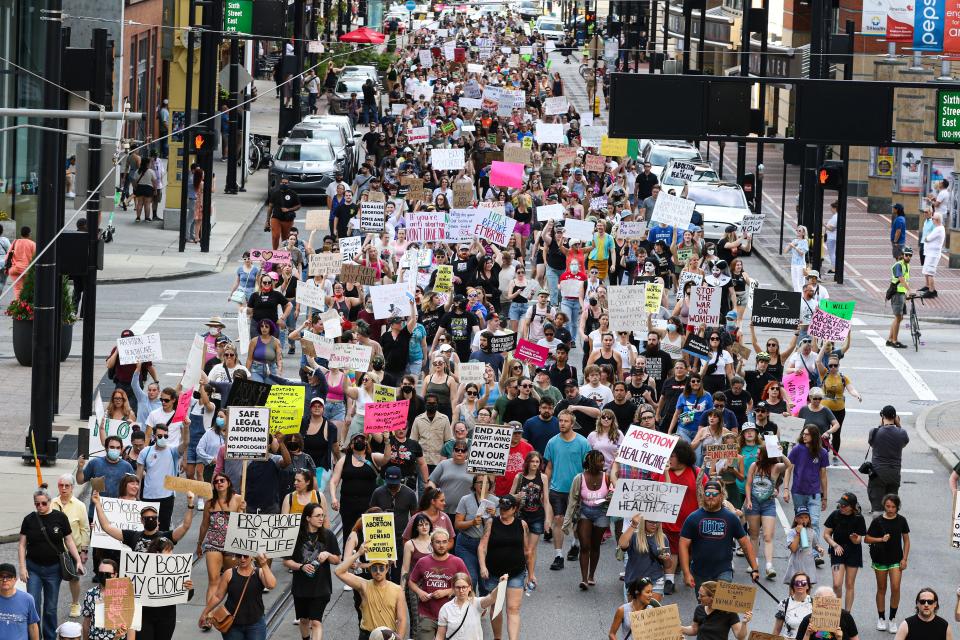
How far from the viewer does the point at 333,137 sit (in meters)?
44.1

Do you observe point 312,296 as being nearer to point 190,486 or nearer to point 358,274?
point 358,274

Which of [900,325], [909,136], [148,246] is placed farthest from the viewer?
[909,136]

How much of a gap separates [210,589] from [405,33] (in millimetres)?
89489

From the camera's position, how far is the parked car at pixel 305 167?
136ft

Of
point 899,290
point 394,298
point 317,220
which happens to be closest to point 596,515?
point 394,298

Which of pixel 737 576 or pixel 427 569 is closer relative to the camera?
pixel 427 569

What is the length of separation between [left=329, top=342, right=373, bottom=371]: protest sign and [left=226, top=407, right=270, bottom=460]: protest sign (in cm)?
295

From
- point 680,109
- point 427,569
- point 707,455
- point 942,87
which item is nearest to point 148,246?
point 680,109

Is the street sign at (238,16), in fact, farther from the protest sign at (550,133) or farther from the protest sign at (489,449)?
the protest sign at (489,449)

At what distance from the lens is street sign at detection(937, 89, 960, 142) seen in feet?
83.9

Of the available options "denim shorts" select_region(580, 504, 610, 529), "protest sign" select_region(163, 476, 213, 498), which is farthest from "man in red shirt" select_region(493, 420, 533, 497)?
"protest sign" select_region(163, 476, 213, 498)

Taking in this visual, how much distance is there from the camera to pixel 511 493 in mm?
15602

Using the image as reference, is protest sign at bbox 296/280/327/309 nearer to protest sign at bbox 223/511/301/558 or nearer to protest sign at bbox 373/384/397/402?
protest sign at bbox 373/384/397/402

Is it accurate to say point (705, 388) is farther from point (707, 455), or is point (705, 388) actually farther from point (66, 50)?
point (66, 50)
